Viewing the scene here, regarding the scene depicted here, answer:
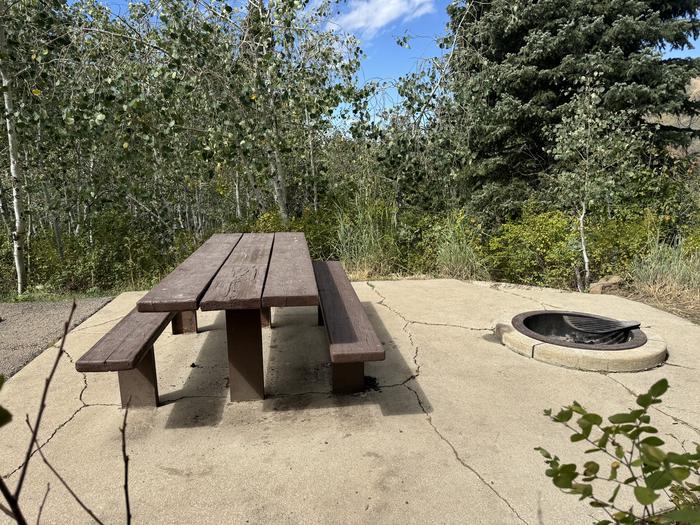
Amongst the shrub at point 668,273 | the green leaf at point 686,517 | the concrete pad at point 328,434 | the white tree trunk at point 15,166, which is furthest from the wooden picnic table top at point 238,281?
the shrub at point 668,273

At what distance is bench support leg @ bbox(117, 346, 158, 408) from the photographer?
2.42 meters

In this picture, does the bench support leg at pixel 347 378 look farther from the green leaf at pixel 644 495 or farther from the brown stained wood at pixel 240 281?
the green leaf at pixel 644 495

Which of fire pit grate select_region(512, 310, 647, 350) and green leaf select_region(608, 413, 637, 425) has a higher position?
green leaf select_region(608, 413, 637, 425)

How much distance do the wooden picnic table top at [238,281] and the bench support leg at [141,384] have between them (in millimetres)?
479

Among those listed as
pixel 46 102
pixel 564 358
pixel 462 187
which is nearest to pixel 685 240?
pixel 564 358

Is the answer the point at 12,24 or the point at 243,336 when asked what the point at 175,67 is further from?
the point at 243,336

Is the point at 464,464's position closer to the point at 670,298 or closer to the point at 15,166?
the point at 670,298

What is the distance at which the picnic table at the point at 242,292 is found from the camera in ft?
6.53

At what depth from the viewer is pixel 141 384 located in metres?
2.43

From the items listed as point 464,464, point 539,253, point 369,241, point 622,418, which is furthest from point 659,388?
point 539,253

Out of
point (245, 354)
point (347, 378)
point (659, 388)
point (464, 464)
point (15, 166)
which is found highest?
point (15, 166)

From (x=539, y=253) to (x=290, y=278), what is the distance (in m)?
4.27

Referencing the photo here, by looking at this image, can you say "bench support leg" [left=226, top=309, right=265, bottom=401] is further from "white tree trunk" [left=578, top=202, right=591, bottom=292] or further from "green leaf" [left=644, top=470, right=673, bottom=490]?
"white tree trunk" [left=578, top=202, right=591, bottom=292]

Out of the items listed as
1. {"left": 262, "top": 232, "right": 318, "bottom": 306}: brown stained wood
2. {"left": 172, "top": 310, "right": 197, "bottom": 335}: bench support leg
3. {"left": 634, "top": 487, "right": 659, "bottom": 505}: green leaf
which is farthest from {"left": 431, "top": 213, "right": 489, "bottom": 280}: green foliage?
{"left": 634, "top": 487, "right": 659, "bottom": 505}: green leaf
